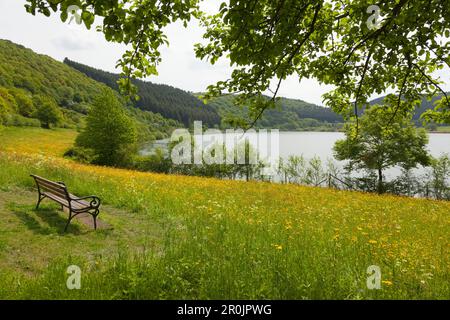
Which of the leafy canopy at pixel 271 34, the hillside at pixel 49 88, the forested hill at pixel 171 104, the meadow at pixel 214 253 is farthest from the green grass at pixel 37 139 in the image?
the forested hill at pixel 171 104

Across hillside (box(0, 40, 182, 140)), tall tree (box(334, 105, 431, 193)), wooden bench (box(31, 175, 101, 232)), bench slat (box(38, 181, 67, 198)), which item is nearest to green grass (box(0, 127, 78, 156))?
hillside (box(0, 40, 182, 140))

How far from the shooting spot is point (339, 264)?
4.81 metres

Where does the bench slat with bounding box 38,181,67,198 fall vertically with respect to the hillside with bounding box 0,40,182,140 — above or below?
below

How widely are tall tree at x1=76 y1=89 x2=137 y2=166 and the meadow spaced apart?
3090 centimetres

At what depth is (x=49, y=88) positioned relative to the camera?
13425cm

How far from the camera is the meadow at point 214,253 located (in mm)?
3967

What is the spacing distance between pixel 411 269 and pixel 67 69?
204678 mm

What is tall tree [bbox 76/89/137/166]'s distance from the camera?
40.7 metres

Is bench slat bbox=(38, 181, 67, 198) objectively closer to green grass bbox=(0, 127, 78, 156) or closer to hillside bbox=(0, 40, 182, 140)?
green grass bbox=(0, 127, 78, 156)

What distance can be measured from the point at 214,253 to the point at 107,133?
130 feet
